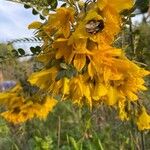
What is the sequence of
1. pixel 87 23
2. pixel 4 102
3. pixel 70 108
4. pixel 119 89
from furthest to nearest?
pixel 70 108
pixel 4 102
pixel 119 89
pixel 87 23

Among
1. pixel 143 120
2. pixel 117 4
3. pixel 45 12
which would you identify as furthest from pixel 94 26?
pixel 143 120

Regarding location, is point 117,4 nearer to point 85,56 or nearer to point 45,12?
point 85,56

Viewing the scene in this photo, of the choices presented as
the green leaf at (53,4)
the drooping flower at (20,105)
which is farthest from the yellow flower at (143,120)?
the green leaf at (53,4)

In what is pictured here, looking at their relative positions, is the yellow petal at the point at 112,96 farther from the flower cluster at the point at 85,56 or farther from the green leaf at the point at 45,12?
the green leaf at the point at 45,12

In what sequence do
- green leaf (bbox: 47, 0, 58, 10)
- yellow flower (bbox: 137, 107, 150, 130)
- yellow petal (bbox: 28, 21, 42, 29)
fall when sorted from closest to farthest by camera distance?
1. yellow petal (bbox: 28, 21, 42, 29)
2. green leaf (bbox: 47, 0, 58, 10)
3. yellow flower (bbox: 137, 107, 150, 130)

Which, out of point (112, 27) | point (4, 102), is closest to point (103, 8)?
point (112, 27)

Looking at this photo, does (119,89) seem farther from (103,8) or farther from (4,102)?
(4,102)

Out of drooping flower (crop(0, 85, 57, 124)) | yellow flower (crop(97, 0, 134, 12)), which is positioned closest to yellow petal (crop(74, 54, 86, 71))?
yellow flower (crop(97, 0, 134, 12))

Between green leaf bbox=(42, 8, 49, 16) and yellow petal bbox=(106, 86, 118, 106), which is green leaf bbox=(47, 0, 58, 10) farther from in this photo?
yellow petal bbox=(106, 86, 118, 106)
